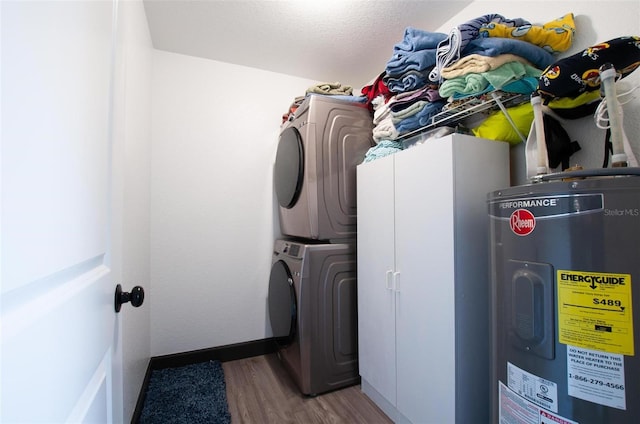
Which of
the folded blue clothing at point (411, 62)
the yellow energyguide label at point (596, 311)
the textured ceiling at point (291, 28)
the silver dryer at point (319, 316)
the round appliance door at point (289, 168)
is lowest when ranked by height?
the silver dryer at point (319, 316)

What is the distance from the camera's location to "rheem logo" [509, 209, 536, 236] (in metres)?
0.84

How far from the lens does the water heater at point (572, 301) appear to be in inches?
26.7

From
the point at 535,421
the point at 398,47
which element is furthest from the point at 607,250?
the point at 398,47

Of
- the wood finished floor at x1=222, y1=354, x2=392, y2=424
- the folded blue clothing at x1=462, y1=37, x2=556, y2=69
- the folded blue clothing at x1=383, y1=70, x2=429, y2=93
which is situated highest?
the folded blue clothing at x1=383, y1=70, x2=429, y2=93

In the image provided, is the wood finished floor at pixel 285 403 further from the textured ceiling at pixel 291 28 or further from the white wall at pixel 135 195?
the textured ceiling at pixel 291 28

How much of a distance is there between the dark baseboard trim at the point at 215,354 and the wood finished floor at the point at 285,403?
0.22 meters

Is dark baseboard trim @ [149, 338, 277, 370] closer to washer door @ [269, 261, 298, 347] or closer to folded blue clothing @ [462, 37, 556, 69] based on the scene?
washer door @ [269, 261, 298, 347]

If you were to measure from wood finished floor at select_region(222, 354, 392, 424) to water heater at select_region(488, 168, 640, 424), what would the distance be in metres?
0.98

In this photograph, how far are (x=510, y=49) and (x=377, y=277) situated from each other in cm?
131

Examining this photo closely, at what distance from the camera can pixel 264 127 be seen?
2.48 metres

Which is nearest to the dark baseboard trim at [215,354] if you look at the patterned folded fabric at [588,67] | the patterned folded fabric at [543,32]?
the patterned folded fabric at [588,67]

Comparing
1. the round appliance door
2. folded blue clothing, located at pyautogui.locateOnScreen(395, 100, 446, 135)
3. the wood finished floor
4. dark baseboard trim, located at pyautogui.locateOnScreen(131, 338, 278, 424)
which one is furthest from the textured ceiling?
the wood finished floor

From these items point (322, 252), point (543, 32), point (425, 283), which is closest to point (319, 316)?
point (322, 252)

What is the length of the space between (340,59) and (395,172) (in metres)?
1.40
